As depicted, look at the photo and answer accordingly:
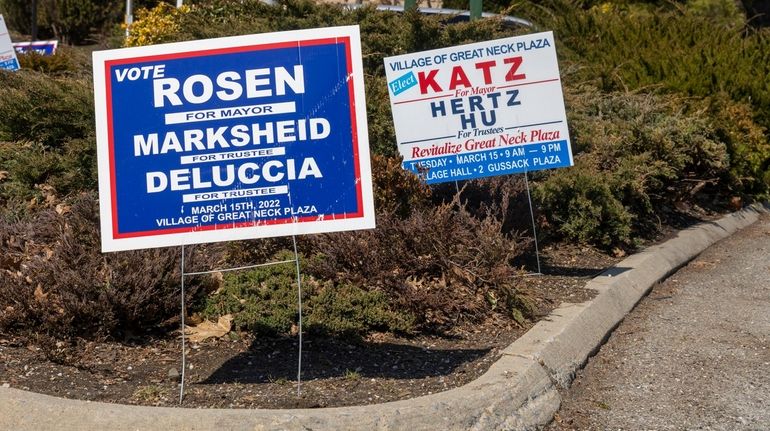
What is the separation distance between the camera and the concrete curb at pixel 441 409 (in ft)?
14.1

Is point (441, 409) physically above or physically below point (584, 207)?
below

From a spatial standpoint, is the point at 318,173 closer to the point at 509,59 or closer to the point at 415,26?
the point at 509,59

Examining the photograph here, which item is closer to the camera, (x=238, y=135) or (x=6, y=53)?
(x=238, y=135)

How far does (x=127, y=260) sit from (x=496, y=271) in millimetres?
2126

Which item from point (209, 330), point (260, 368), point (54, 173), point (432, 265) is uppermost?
point (54, 173)

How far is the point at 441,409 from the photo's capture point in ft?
15.0

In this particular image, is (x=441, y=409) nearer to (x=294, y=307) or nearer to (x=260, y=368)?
(x=260, y=368)

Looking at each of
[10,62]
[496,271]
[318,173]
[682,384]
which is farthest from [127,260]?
[10,62]

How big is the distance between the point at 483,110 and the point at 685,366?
2.41m

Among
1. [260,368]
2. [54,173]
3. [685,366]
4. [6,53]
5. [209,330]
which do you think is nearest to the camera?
[260,368]

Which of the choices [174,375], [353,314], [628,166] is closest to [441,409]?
[353,314]

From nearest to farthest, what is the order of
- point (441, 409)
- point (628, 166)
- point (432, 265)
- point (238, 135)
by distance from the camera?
point (441, 409) → point (238, 135) → point (432, 265) → point (628, 166)

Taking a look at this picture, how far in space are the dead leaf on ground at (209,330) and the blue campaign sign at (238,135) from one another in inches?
39.5

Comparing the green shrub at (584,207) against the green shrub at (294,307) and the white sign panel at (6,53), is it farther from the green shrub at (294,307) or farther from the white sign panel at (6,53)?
the white sign panel at (6,53)
